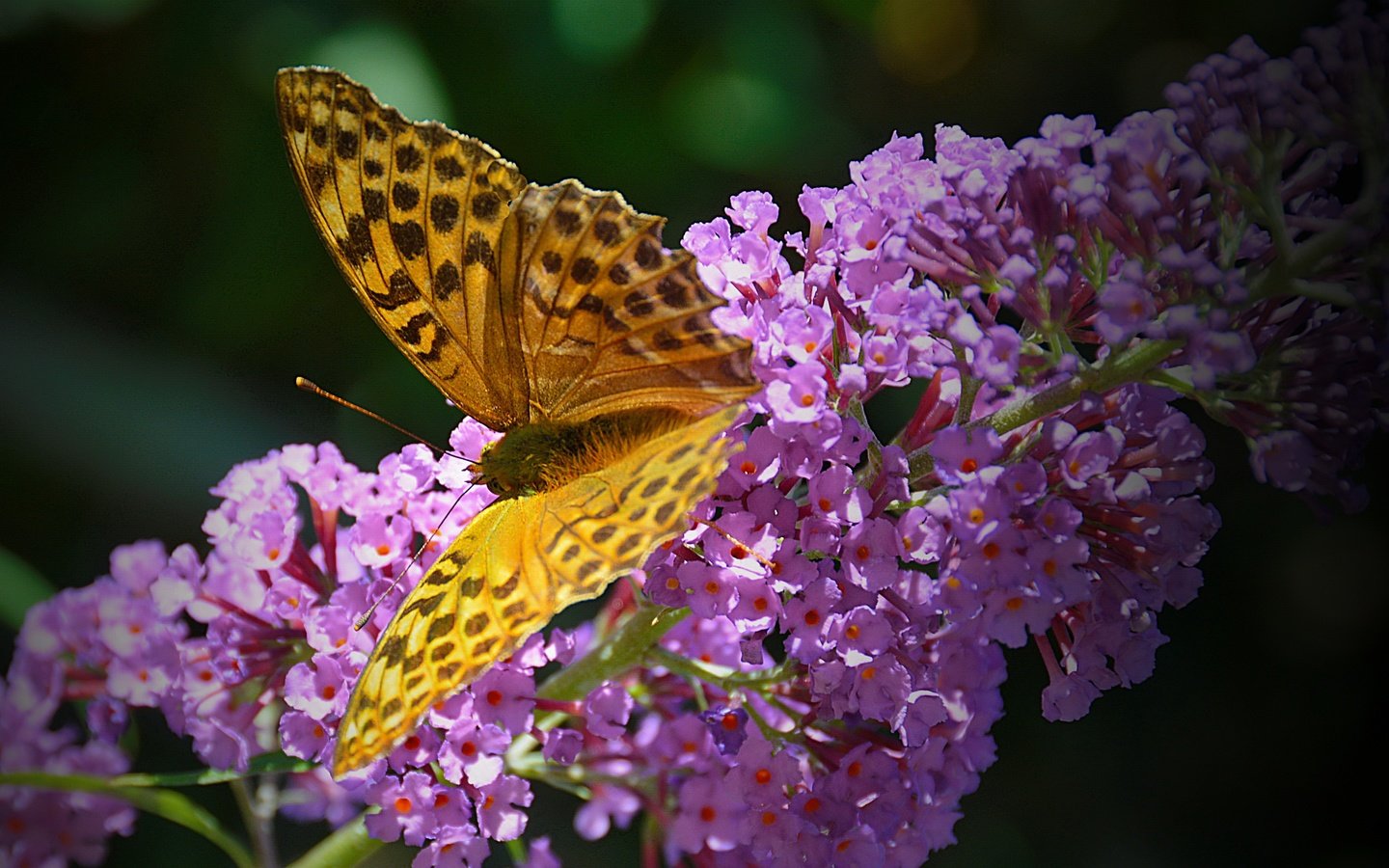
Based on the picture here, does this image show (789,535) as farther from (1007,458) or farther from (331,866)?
(331,866)

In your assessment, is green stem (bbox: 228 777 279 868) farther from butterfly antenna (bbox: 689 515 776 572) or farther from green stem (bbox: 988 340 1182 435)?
green stem (bbox: 988 340 1182 435)

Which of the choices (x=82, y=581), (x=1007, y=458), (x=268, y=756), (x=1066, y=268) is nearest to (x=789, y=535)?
(x=1007, y=458)

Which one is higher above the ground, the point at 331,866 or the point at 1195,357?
the point at 1195,357

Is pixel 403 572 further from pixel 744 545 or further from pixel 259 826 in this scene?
pixel 259 826

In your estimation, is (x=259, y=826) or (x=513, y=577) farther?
(x=259, y=826)

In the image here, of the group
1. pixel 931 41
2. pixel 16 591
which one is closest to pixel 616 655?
pixel 16 591

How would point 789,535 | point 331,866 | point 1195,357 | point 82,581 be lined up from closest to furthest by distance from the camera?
point 1195,357
point 789,535
point 331,866
point 82,581

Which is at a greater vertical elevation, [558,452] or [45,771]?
[558,452]
